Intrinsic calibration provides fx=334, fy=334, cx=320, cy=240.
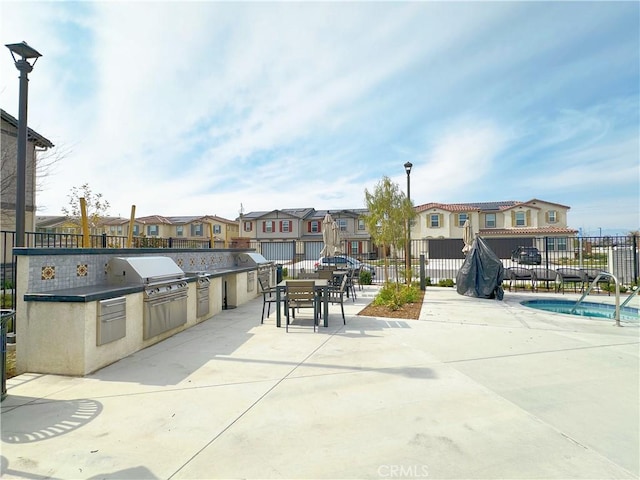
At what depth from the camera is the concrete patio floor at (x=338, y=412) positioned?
2420 millimetres

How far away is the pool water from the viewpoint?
8.52 meters

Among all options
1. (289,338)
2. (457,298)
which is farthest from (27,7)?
(457,298)

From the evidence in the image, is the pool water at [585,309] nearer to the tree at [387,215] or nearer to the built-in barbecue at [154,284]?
the tree at [387,215]

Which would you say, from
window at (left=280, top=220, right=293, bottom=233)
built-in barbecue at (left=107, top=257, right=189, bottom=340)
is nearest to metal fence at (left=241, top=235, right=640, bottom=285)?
window at (left=280, top=220, right=293, bottom=233)

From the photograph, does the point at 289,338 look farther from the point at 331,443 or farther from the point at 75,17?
the point at 75,17

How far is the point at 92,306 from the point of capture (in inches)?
168

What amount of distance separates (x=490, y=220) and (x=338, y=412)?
40.4 meters

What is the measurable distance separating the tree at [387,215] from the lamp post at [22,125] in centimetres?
824

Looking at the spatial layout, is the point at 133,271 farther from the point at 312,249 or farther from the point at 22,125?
the point at 312,249

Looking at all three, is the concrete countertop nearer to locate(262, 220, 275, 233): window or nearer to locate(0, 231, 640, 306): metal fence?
locate(0, 231, 640, 306): metal fence

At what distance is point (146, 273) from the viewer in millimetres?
5469

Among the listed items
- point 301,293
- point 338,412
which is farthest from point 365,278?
point 338,412

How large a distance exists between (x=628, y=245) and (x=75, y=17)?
19.4m

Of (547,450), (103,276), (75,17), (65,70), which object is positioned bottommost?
(547,450)
